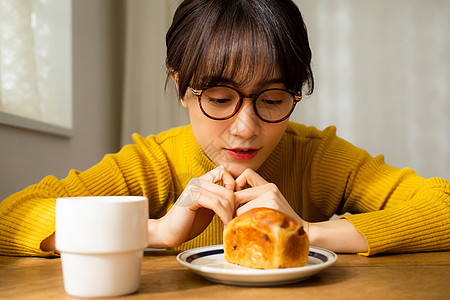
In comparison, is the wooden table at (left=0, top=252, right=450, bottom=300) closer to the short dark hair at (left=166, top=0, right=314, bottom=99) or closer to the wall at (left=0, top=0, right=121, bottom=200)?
the short dark hair at (left=166, top=0, right=314, bottom=99)

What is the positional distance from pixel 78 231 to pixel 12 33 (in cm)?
155

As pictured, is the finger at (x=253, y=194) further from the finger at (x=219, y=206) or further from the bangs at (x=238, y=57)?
the bangs at (x=238, y=57)

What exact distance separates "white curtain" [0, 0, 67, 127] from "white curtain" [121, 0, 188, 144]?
81 centimetres

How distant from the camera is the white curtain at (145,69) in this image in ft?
9.81

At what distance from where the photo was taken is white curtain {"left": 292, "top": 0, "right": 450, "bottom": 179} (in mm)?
3025

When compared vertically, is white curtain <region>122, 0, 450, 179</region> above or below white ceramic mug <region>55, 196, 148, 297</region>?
above

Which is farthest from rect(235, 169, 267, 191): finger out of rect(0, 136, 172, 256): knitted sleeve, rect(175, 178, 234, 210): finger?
rect(0, 136, 172, 256): knitted sleeve

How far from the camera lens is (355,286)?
55 cm

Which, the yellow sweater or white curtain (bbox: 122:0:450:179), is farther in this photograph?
white curtain (bbox: 122:0:450:179)

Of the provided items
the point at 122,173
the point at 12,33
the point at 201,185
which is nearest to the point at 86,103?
the point at 12,33

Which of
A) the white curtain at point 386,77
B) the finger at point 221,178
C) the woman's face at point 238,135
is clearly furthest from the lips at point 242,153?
the white curtain at point 386,77

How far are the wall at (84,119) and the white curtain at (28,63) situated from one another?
0.12 metres

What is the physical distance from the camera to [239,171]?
1079 mm

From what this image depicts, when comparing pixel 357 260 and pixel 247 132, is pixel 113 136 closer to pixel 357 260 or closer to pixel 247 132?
pixel 247 132
